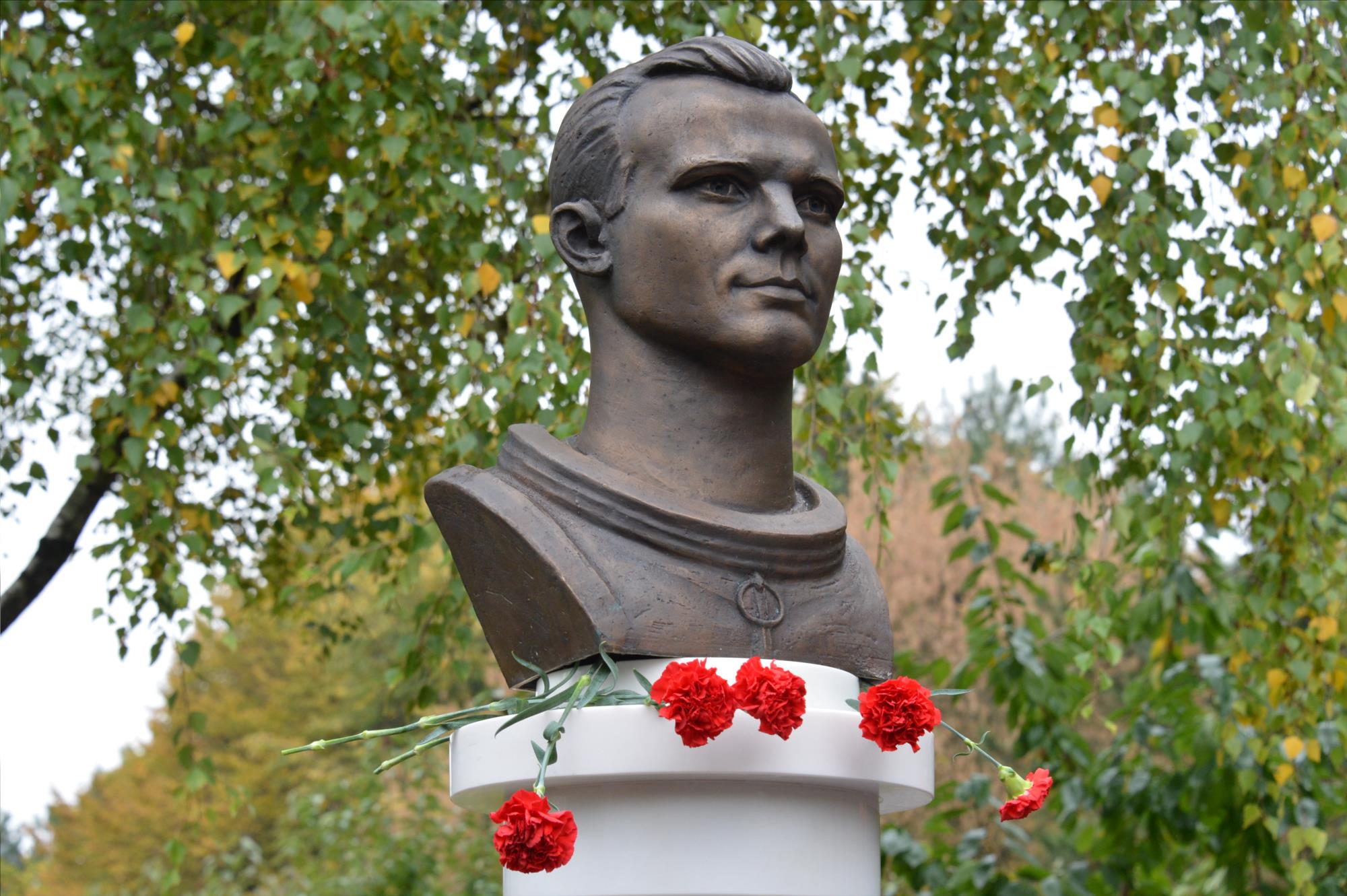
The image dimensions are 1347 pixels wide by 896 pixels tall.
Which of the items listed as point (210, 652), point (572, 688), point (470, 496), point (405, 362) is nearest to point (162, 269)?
point (405, 362)

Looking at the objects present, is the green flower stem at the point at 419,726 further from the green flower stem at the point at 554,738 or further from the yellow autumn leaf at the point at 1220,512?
the yellow autumn leaf at the point at 1220,512

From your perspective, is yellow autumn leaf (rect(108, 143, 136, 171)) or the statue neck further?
yellow autumn leaf (rect(108, 143, 136, 171))

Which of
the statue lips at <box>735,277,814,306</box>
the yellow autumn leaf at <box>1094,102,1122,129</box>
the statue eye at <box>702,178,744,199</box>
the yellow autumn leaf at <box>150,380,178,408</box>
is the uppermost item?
the yellow autumn leaf at <box>1094,102,1122,129</box>

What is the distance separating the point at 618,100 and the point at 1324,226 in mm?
1745

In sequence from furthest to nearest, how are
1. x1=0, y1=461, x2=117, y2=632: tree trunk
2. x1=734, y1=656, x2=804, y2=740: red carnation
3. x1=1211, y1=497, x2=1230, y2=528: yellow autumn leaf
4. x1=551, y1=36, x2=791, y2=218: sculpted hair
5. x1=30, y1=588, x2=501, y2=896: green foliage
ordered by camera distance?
x1=30, y1=588, x2=501, y2=896: green foliage
x1=0, y1=461, x2=117, y2=632: tree trunk
x1=1211, y1=497, x2=1230, y2=528: yellow autumn leaf
x1=551, y1=36, x2=791, y2=218: sculpted hair
x1=734, y1=656, x2=804, y2=740: red carnation

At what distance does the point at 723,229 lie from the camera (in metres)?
2.43

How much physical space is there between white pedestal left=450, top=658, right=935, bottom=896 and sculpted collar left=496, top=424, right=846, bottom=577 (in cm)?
18

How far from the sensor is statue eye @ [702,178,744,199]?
2.46 meters

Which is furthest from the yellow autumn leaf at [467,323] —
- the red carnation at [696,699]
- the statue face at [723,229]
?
the red carnation at [696,699]

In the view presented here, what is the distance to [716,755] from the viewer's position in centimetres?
219

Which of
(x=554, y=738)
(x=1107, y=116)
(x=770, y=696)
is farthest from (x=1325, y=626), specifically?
(x=554, y=738)

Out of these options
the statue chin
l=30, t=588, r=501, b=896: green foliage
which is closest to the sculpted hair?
the statue chin

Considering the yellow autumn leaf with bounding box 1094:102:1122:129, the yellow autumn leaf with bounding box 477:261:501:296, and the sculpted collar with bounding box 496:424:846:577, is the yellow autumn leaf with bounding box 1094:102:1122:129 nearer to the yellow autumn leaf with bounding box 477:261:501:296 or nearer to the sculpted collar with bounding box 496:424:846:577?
the yellow autumn leaf with bounding box 477:261:501:296

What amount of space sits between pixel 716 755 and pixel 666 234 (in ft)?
2.60
